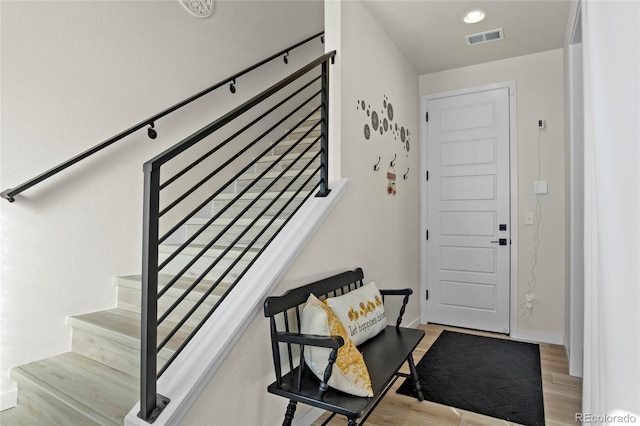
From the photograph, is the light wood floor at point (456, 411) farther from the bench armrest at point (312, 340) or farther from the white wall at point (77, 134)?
the white wall at point (77, 134)

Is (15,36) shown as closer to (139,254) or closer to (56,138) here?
(56,138)

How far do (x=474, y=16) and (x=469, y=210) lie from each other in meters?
1.87

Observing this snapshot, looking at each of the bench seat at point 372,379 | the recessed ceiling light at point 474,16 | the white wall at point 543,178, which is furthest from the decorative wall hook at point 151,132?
the white wall at point 543,178

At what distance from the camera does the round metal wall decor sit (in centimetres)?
287

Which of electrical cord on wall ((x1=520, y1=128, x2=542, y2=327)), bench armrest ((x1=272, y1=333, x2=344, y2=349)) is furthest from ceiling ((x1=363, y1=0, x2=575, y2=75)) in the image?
bench armrest ((x1=272, y1=333, x2=344, y2=349))

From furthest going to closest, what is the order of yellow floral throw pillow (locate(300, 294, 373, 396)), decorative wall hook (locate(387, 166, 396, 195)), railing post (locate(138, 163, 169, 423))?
decorative wall hook (locate(387, 166, 396, 195)) → yellow floral throw pillow (locate(300, 294, 373, 396)) → railing post (locate(138, 163, 169, 423))

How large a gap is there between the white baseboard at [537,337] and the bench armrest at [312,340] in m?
2.92

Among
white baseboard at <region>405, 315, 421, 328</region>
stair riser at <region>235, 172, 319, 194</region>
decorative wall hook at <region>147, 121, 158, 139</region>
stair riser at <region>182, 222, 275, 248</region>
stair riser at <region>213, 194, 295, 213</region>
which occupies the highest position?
decorative wall hook at <region>147, 121, 158, 139</region>

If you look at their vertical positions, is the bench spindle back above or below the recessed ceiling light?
below

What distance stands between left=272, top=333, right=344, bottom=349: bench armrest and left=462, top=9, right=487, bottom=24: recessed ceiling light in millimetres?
2749

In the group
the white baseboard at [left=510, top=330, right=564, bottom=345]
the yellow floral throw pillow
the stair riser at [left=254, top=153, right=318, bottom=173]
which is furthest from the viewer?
the white baseboard at [left=510, top=330, right=564, bottom=345]

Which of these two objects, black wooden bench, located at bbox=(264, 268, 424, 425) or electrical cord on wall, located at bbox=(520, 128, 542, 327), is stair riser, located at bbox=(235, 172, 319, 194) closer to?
black wooden bench, located at bbox=(264, 268, 424, 425)

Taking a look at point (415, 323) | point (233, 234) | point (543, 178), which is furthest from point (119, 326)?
point (543, 178)
